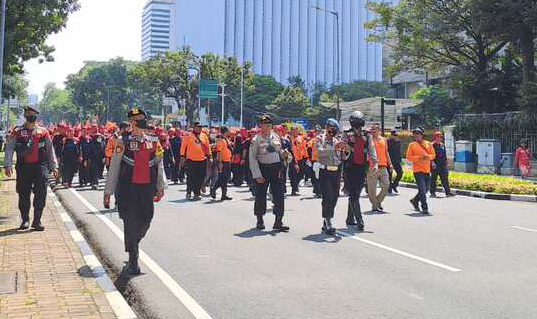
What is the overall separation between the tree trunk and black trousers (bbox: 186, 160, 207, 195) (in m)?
21.5

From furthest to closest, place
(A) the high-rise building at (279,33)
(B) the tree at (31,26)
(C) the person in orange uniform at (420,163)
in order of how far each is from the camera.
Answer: (A) the high-rise building at (279,33)
(B) the tree at (31,26)
(C) the person in orange uniform at (420,163)

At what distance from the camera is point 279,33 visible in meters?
151

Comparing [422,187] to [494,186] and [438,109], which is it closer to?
[494,186]

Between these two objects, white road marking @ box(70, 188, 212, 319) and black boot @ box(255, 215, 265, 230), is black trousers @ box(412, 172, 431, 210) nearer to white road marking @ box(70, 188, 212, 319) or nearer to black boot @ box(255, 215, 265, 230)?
black boot @ box(255, 215, 265, 230)

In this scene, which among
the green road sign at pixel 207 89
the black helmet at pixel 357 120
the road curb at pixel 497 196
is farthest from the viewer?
the green road sign at pixel 207 89

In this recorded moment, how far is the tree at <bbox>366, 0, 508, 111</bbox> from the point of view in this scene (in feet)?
115

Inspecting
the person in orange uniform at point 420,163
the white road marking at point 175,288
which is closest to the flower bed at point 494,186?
the person in orange uniform at point 420,163

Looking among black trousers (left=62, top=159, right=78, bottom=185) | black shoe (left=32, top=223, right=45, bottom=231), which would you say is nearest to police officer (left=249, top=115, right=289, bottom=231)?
black shoe (left=32, top=223, right=45, bottom=231)

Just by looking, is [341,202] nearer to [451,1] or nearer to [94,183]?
[94,183]

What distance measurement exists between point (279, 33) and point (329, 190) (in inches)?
5686

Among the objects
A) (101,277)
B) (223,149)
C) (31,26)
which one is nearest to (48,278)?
(101,277)

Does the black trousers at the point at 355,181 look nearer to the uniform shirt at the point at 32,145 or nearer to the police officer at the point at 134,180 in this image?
the police officer at the point at 134,180

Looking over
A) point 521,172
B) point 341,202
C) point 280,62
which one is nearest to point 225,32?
point 280,62

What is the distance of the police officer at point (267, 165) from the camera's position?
32.5 feet
